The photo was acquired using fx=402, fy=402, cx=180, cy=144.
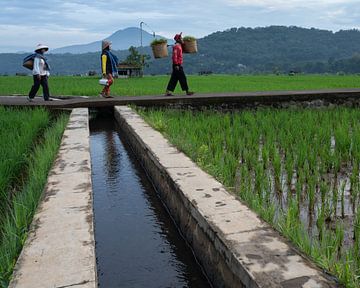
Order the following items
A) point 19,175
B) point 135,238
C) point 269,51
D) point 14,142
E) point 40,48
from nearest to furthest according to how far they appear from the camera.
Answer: point 135,238
point 19,175
point 14,142
point 40,48
point 269,51

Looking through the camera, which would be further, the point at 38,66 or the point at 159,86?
the point at 159,86

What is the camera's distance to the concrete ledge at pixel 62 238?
1594 millimetres

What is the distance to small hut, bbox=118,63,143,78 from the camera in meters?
36.0

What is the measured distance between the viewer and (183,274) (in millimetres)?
2156

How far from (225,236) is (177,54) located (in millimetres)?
6753

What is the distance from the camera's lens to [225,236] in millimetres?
1896

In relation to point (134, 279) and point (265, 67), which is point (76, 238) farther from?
point (265, 67)

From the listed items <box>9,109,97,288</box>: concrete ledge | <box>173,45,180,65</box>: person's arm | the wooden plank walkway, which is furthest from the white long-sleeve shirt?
<box>9,109,97,288</box>: concrete ledge

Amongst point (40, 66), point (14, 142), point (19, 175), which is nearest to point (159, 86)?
point (40, 66)

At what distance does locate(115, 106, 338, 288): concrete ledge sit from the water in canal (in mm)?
90

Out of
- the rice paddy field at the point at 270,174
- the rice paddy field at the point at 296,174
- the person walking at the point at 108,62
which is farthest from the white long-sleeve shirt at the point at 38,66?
the rice paddy field at the point at 296,174

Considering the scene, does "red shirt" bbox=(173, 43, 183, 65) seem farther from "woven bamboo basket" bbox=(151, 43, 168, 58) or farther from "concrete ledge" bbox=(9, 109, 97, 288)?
"concrete ledge" bbox=(9, 109, 97, 288)

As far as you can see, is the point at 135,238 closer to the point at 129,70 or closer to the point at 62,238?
the point at 62,238

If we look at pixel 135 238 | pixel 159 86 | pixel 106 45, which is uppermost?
pixel 106 45
